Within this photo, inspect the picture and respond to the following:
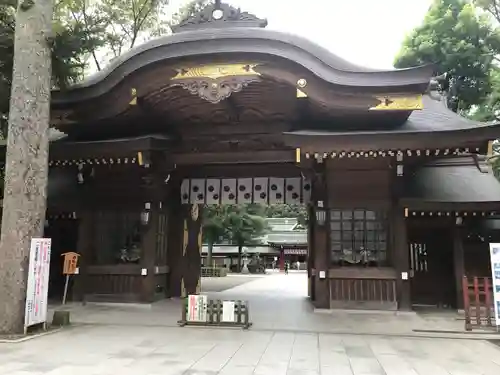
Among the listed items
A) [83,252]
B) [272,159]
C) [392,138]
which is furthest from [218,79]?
[83,252]

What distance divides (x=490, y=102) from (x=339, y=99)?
28.8 feet

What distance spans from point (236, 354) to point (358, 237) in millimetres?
5219

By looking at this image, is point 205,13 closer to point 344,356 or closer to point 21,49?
point 21,49

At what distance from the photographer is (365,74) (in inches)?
364

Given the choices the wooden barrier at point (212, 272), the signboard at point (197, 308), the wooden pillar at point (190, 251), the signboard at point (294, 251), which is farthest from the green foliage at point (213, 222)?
the signboard at point (197, 308)

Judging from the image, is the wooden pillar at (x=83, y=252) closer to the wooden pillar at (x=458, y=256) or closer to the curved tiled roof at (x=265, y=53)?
the curved tiled roof at (x=265, y=53)

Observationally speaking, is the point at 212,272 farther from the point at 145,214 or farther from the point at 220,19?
the point at 220,19

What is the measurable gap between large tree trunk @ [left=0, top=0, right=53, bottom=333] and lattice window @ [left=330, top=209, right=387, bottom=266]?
6.29 meters

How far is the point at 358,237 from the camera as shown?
10.2m

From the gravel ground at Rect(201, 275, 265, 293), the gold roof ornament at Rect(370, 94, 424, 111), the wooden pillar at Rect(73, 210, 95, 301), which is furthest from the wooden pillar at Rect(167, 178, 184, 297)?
the gold roof ornament at Rect(370, 94, 424, 111)

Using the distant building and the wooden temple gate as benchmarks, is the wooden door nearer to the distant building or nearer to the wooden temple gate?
the wooden temple gate

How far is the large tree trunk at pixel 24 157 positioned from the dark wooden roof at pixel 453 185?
25.0 feet

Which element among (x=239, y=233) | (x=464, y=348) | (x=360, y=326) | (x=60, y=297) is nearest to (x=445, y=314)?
(x=360, y=326)

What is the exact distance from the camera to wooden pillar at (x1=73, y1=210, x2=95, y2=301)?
1108 cm
